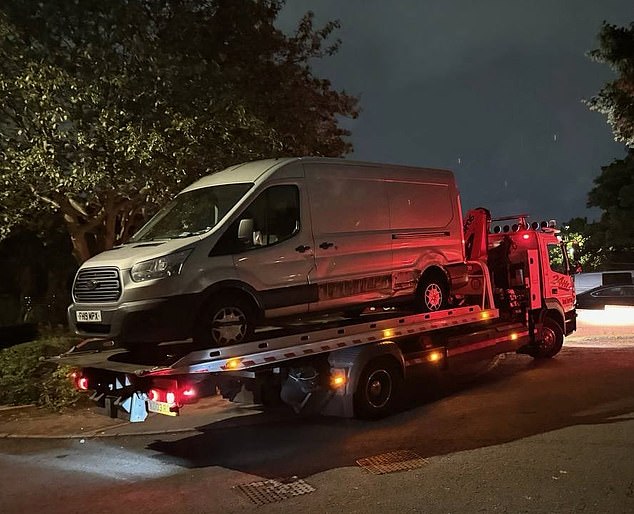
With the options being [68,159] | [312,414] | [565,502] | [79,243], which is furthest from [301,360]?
[79,243]

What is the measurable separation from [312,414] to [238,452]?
1.71 metres

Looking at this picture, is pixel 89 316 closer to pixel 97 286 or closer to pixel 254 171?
pixel 97 286

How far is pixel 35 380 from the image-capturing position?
33.7 feet

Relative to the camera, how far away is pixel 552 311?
12641mm

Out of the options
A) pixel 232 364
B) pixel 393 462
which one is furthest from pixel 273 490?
pixel 232 364

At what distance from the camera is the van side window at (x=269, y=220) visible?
279 inches

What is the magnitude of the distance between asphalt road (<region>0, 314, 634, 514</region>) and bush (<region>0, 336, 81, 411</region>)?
153cm

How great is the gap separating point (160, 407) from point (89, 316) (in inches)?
46.8

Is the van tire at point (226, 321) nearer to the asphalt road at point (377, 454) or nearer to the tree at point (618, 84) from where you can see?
the asphalt road at point (377, 454)

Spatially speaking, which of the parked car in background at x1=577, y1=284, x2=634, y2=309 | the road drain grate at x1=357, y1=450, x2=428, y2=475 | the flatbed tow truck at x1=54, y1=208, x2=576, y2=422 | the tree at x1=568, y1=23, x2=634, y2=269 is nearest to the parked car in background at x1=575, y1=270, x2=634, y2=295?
the parked car in background at x1=577, y1=284, x2=634, y2=309

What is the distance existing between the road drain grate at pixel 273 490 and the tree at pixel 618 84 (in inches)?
527

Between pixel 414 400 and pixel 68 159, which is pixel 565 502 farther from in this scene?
pixel 68 159

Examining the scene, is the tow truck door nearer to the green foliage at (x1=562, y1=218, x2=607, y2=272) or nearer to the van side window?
the van side window

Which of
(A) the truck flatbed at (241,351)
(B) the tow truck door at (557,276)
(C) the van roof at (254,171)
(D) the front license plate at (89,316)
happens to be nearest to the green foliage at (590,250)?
(B) the tow truck door at (557,276)
